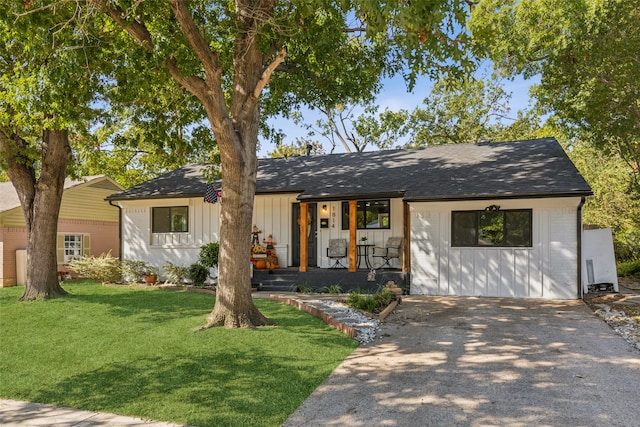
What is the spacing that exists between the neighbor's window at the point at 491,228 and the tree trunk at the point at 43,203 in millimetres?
9734

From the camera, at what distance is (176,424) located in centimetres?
381

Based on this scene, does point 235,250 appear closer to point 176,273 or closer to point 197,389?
point 197,389

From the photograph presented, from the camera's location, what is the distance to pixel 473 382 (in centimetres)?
469

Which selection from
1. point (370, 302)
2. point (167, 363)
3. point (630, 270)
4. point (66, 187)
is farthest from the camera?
point (66, 187)

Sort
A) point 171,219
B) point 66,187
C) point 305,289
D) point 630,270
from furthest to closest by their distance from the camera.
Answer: point 66,187
point 171,219
point 630,270
point 305,289

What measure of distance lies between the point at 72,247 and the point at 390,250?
1265cm

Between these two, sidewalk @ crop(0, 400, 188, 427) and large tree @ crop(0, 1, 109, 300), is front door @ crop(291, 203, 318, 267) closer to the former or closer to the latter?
large tree @ crop(0, 1, 109, 300)

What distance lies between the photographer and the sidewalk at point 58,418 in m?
3.87

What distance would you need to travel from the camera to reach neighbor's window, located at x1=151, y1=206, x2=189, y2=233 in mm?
14531

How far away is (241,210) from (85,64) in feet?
12.9

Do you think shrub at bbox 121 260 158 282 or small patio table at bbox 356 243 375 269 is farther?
shrub at bbox 121 260 158 282

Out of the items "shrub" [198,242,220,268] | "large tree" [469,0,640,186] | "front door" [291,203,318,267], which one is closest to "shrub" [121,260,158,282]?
"shrub" [198,242,220,268]

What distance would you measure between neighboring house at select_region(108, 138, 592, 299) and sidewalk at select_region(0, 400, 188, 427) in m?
8.12

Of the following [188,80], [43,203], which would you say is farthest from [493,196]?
[43,203]
